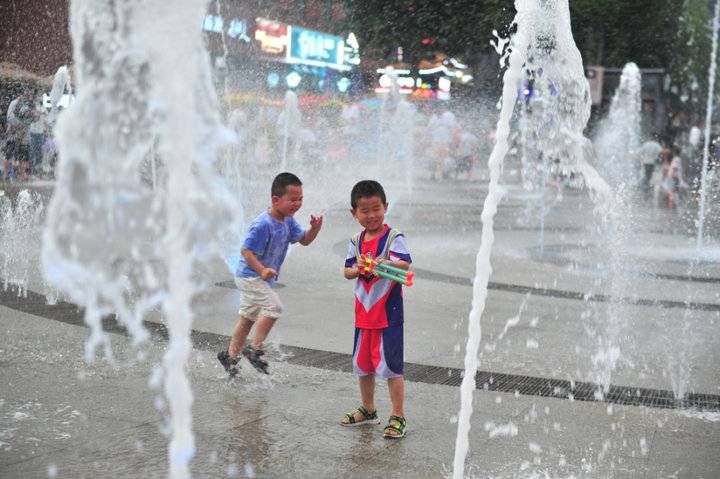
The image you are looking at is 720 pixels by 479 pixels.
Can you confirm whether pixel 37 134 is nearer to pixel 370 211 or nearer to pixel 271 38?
pixel 271 38

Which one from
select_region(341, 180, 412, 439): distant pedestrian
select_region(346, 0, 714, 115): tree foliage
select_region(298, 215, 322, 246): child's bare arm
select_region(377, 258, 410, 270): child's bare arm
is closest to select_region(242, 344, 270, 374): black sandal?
select_region(298, 215, 322, 246): child's bare arm

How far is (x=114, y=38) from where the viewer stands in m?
3.52

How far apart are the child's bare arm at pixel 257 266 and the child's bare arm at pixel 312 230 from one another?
0.31 m

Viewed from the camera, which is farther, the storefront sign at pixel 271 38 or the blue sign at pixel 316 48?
the blue sign at pixel 316 48

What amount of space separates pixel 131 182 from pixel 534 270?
7.67m

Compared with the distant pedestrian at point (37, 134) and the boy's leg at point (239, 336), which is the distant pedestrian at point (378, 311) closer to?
the boy's leg at point (239, 336)

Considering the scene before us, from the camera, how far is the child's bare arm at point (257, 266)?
512 centimetres

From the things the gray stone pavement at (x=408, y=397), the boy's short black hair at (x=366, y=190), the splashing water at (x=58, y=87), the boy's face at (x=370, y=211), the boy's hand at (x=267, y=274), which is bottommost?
the gray stone pavement at (x=408, y=397)

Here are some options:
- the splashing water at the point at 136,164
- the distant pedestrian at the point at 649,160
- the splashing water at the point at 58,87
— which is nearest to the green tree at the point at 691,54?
the distant pedestrian at the point at 649,160

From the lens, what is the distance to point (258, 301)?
5.44m

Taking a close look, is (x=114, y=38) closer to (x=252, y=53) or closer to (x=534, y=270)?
(x=534, y=270)

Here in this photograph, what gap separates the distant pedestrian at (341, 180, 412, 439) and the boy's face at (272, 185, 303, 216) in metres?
0.73

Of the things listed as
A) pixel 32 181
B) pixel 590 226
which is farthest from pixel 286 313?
pixel 32 181

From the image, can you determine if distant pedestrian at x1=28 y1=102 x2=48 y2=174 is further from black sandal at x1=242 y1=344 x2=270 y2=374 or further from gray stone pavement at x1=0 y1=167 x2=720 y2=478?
black sandal at x1=242 y1=344 x2=270 y2=374
